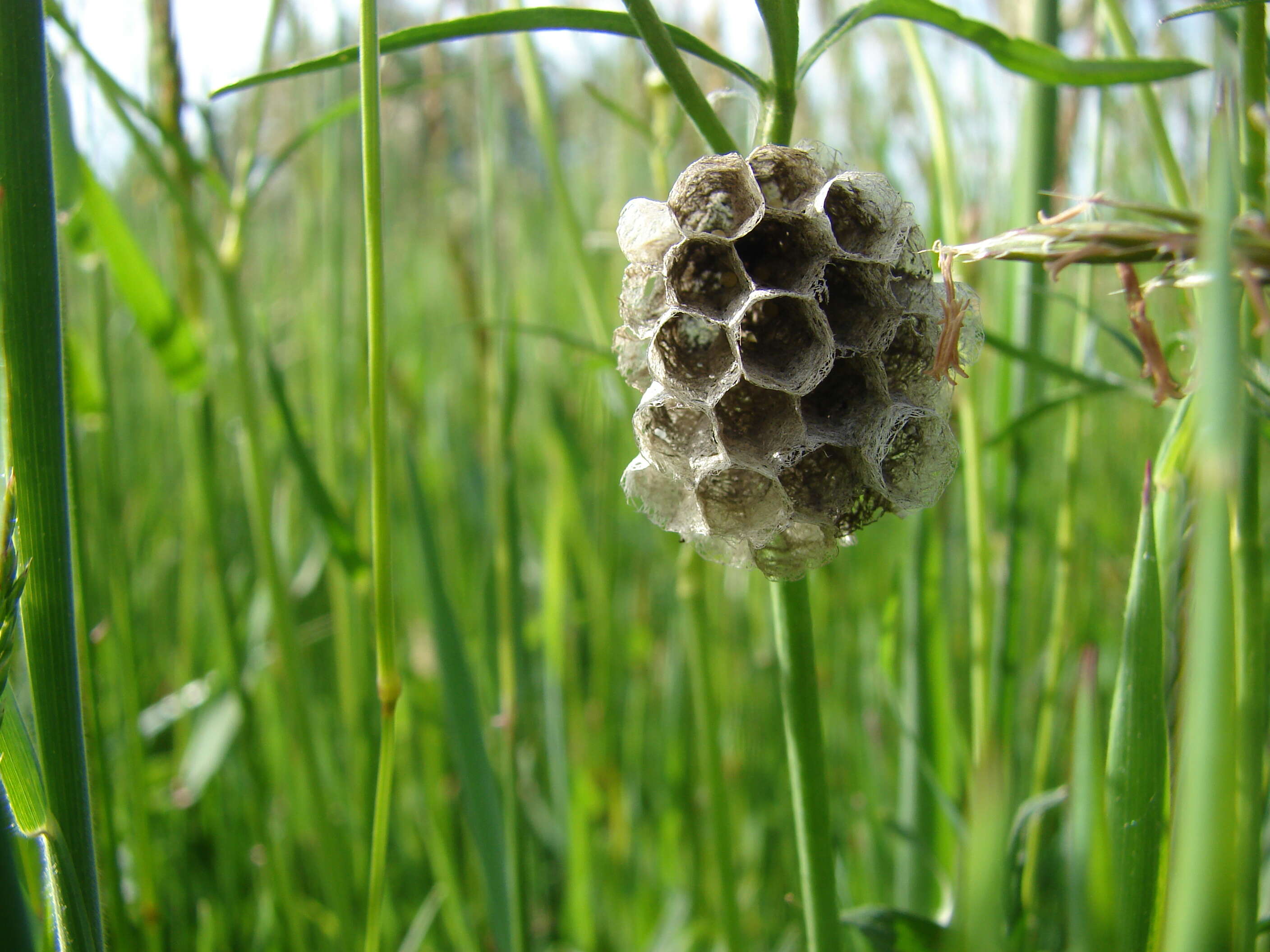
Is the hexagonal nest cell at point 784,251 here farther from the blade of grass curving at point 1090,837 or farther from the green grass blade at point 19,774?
the green grass blade at point 19,774

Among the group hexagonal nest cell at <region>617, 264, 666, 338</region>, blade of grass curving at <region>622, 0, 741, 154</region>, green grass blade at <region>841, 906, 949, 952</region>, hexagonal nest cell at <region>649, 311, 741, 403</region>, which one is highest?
blade of grass curving at <region>622, 0, 741, 154</region>

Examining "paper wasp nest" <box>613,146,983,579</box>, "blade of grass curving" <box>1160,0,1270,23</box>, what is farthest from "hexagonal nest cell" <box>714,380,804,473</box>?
"blade of grass curving" <box>1160,0,1270,23</box>

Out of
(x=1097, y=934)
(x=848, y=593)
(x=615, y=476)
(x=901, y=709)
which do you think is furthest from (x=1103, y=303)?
(x=1097, y=934)

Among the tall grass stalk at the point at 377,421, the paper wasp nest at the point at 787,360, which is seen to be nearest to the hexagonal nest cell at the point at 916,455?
the paper wasp nest at the point at 787,360

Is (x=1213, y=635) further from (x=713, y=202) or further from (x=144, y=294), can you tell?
(x=144, y=294)

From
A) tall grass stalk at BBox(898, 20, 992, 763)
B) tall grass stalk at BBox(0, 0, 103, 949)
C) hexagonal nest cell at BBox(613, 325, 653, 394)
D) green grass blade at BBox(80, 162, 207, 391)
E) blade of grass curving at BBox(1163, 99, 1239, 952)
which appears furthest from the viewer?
green grass blade at BBox(80, 162, 207, 391)

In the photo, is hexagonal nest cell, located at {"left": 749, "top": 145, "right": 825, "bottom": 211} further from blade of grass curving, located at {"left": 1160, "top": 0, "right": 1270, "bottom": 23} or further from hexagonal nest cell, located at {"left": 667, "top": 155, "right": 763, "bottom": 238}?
blade of grass curving, located at {"left": 1160, "top": 0, "right": 1270, "bottom": 23}

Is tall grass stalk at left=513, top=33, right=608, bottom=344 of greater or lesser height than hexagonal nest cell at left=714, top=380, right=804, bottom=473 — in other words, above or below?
above
